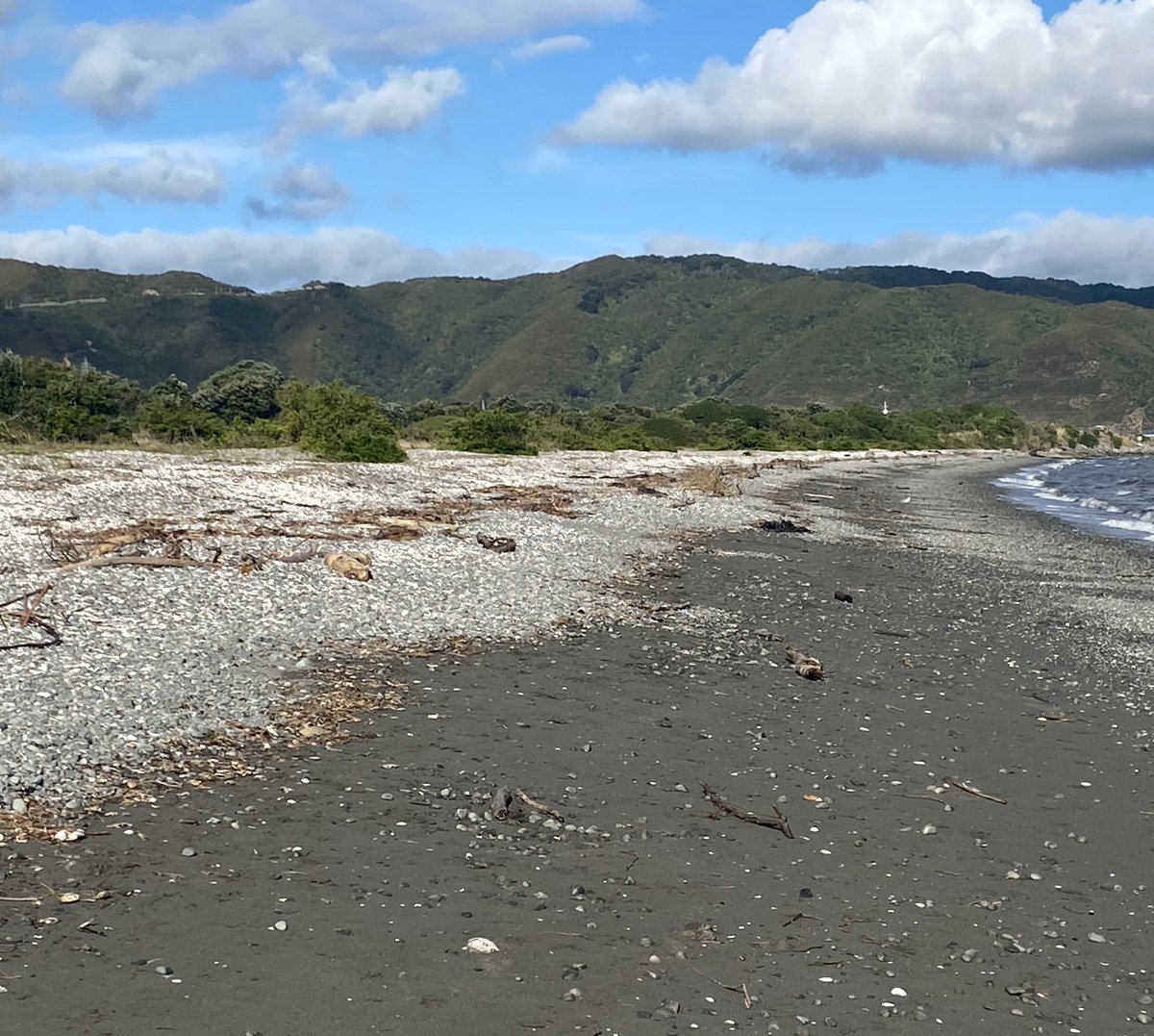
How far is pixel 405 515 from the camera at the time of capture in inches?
824

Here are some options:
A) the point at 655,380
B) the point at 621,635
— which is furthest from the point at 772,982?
the point at 655,380

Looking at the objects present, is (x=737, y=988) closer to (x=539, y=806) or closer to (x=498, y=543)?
(x=539, y=806)

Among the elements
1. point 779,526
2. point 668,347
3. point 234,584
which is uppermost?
point 668,347

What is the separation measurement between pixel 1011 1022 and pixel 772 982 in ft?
3.45

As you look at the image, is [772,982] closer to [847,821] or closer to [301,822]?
[847,821]

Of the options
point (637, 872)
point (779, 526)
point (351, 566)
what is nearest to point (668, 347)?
point (779, 526)

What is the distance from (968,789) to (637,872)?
295 centimetres

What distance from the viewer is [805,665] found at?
37.0 ft

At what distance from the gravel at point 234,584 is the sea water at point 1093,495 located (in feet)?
34.6

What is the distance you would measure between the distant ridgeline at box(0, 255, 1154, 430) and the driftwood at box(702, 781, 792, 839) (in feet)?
450

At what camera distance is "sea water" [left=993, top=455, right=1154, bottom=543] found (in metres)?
32.7

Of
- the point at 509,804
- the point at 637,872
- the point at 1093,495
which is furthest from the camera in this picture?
the point at 1093,495

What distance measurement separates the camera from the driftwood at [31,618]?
956cm

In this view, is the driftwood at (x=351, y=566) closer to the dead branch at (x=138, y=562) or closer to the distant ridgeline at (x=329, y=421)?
the dead branch at (x=138, y=562)
